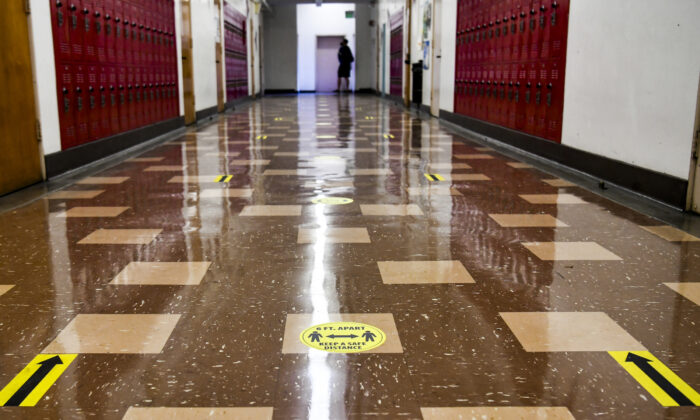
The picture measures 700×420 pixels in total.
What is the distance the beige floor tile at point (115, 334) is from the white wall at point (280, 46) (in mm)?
23206

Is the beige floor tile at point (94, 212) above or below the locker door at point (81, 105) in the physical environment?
below

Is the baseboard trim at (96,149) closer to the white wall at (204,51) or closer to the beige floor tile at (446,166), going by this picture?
the white wall at (204,51)

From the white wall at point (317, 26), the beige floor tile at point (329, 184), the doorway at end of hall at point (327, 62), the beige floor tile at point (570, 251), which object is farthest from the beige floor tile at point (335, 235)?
the doorway at end of hall at point (327, 62)

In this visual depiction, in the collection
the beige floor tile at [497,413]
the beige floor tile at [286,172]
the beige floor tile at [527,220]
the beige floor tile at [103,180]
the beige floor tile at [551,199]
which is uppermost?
the beige floor tile at [286,172]

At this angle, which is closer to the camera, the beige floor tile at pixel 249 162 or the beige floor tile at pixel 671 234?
the beige floor tile at pixel 671 234

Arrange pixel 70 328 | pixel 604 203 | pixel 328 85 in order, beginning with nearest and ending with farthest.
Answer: pixel 70 328 → pixel 604 203 → pixel 328 85

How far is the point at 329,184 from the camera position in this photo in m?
4.70

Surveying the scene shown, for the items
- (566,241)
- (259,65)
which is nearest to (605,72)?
(566,241)

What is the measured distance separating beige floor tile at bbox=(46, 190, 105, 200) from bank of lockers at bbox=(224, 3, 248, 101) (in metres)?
9.57

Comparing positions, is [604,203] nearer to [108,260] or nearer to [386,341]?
[386,341]

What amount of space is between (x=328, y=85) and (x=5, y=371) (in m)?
25.5

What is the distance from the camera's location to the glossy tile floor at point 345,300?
1.58m

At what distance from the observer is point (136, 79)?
23.5 ft

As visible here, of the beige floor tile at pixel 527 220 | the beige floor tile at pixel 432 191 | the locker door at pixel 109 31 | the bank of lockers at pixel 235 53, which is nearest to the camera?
the beige floor tile at pixel 527 220
